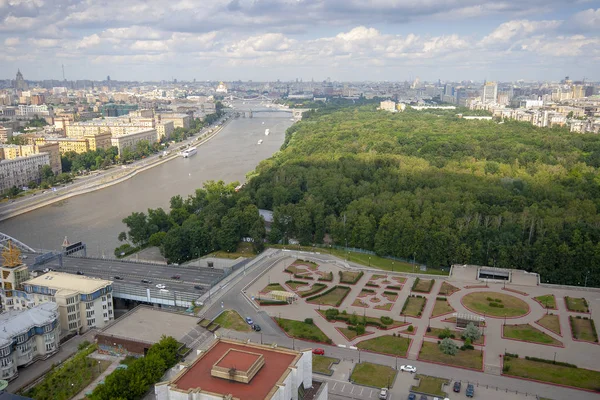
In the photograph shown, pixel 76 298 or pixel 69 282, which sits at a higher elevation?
pixel 69 282

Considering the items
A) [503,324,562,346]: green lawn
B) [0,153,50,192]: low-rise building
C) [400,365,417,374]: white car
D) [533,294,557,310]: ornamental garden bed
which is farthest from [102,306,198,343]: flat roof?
[0,153,50,192]: low-rise building

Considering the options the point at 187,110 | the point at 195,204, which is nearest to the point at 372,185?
the point at 195,204

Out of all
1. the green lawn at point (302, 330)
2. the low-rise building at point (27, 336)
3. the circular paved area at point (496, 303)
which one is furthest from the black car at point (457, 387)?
the low-rise building at point (27, 336)

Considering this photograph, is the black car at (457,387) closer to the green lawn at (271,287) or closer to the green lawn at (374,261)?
the green lawn at (271,287)

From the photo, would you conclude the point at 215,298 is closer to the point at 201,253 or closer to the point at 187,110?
the point at 201,253

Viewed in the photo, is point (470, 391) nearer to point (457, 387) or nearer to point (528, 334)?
point (457, 387)

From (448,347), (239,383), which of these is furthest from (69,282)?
(448,347)
